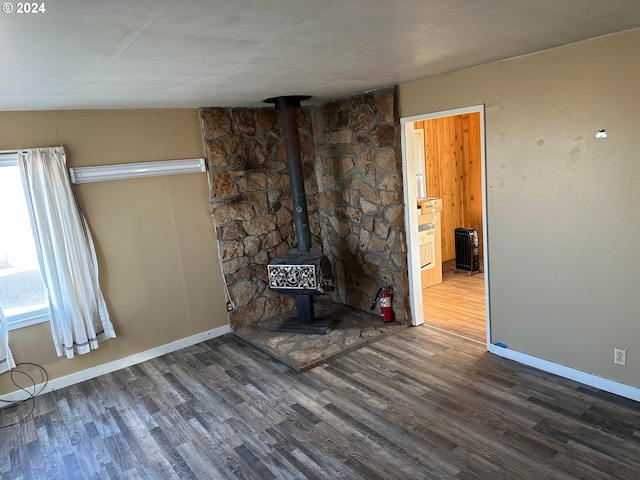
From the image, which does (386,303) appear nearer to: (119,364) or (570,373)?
(570,373)

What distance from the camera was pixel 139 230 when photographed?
3.94 m

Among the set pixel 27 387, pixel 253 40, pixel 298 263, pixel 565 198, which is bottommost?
pixel 27 387

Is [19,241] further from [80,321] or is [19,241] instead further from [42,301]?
[80,321]

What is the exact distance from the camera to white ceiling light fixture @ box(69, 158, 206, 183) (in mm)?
3609

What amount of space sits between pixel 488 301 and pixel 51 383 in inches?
141

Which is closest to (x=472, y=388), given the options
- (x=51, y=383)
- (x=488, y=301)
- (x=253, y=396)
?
(x=488, y=301)

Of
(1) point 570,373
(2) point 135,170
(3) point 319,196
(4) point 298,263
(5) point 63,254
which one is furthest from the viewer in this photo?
(3) point 319,196

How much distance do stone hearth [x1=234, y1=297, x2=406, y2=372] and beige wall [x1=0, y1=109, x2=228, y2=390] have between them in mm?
501

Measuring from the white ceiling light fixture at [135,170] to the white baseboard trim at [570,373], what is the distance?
304cm

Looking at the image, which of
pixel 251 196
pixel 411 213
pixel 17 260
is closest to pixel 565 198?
pixel 411 213

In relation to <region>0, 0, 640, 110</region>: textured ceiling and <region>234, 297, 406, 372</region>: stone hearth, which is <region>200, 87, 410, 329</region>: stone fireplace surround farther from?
<region>0, 0, 640, 110</region>: textured ceiling

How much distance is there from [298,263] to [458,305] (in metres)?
1.86

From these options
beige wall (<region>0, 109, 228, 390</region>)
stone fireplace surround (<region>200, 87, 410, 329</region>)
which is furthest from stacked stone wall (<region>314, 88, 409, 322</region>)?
beige wall (<region>0, 109, 228, 390</region>)

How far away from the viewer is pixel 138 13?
151 cm
